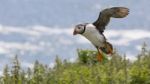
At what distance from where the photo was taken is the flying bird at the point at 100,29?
11.2m

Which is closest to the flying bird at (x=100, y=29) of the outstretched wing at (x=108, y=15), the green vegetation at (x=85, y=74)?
the outstretched wing at (x=108, y=15)

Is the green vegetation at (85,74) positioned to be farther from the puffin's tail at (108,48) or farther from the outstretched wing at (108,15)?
the outstretched wing at (108,15)

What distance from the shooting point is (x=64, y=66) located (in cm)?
1391

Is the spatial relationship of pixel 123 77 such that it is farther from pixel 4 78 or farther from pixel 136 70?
pixel 4 78

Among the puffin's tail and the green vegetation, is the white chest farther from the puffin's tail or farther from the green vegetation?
the green vegetation

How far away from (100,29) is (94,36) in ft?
1.10

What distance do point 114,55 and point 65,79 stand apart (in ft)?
3.22

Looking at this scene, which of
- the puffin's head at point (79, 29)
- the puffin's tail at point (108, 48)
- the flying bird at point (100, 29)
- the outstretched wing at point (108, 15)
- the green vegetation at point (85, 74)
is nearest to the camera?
the green vegetation at point (85, 74)

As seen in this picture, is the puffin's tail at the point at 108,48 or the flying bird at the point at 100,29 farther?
the puffin's tail at the point at 108,48

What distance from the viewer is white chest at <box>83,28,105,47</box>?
11279mm

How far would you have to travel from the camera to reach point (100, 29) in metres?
11.7

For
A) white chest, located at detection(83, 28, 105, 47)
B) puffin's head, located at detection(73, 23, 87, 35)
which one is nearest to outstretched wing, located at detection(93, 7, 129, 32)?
white chest, located at detection(83, 28, 105, 47)

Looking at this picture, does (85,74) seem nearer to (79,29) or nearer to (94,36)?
(94,36)

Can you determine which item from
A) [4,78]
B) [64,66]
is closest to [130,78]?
[4,78]
